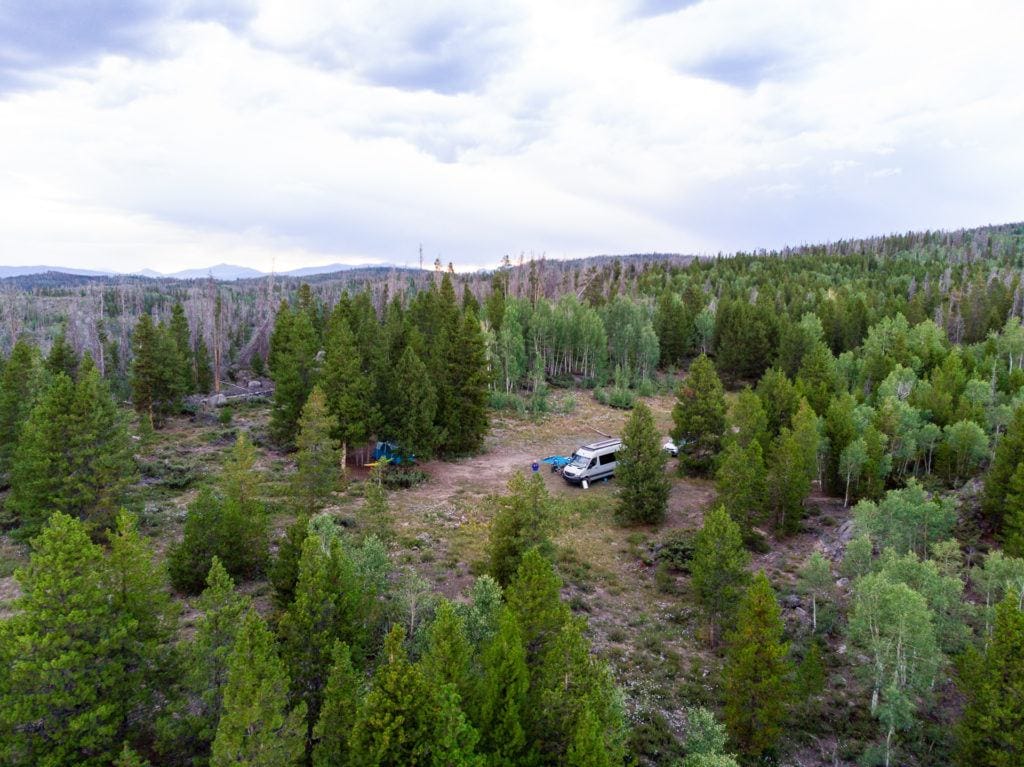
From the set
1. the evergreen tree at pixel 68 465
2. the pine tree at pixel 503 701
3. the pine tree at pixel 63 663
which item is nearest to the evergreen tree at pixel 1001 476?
the pine tree at pixel 503 701

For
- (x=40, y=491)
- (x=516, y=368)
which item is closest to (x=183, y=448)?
(x=40, y=491)

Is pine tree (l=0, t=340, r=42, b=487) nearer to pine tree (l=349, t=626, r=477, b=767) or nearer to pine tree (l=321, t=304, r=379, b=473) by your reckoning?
pine tree (l=321, t=304, r=379, b=473)

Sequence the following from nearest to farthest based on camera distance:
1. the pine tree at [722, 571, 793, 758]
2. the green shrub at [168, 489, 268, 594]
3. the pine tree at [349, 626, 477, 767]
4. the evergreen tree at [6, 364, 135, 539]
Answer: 1. the pine tree at [349, 626, 477, 767]
2. the pine tree at [722, 571, 793, 758]
3. the green shrub at [168, 489, 268, 594]
4. the evergreen tree at [6, 364, 135, 539]

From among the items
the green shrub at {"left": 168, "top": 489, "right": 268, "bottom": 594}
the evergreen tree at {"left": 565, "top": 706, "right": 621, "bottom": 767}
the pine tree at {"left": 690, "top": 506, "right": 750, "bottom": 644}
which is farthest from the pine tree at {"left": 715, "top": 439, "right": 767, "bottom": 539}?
the green shrub at {"left": 168, "top": 489, "right": 268, "bottom": 594}

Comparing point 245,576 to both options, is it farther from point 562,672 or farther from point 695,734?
point 695,734

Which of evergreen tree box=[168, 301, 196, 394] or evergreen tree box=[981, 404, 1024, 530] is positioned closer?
evergreen tree box=[981, 404, 1024, 530]

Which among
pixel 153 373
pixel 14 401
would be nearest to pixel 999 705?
pixel 14 401

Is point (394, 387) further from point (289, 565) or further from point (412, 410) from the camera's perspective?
point (289, 565)

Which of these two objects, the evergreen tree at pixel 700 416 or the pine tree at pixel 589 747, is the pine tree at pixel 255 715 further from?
the evergreen tree at pixel 700 416
